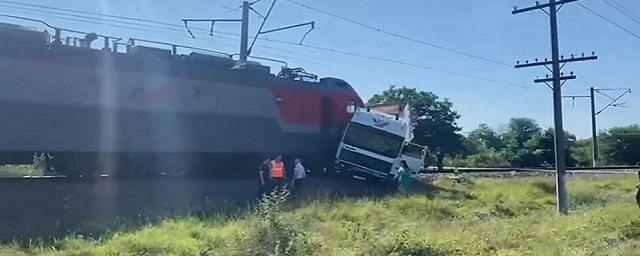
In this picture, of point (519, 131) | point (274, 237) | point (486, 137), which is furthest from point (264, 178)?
point (486, 137)

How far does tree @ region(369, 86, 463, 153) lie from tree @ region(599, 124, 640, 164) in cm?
1579

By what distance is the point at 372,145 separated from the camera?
21.5 meters

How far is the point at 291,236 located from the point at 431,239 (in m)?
2.37

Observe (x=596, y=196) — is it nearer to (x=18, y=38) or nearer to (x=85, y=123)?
(x=85, y=123)

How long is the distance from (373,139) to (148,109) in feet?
26.8

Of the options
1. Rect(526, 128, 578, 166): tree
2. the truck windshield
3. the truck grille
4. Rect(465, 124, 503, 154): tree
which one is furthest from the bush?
Rect(465, 124, 503, 154): tree

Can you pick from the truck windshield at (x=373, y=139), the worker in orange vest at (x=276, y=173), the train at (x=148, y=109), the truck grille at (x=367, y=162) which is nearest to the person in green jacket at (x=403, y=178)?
the truck grille at (x=367, y=162)

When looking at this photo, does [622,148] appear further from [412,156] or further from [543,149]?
[412,156]

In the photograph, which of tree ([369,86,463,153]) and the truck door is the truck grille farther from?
tree ([369,86,463,153])

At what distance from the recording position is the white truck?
69.5 ft

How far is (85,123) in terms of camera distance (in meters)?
15.0

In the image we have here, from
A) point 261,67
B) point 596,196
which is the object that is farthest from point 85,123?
point 596,196

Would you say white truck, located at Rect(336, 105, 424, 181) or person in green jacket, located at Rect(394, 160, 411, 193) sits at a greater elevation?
white truck, located at Rect(336, 105, 424, 181)

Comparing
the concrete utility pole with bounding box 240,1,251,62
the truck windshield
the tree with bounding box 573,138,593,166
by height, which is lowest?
the tree with bounding box 573,138,593,166
